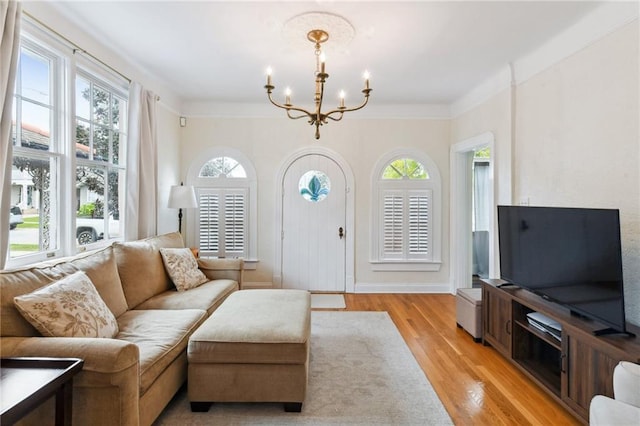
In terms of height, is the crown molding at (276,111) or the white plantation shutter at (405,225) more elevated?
the crown molding at (276,111)

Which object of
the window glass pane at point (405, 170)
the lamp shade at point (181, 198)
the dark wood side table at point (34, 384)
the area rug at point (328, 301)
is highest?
the window glass pane at point (405, 170)

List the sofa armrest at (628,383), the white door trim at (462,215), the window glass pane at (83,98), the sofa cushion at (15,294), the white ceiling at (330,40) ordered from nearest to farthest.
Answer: the sofa armrest at (628,383)
the sofa cushion at (15,294)
the white ceiling at (330,40)
the window glass pane at (83,98)
the white door trim at (462,215)

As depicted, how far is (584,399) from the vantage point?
6.30 feet

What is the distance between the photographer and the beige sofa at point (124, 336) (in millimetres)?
1542

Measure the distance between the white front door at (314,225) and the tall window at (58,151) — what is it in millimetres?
2232

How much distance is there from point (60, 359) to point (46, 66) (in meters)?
2.18

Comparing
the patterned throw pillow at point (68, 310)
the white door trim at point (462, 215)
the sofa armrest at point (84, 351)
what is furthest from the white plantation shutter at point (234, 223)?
the sofa armrest at point (84, 351)

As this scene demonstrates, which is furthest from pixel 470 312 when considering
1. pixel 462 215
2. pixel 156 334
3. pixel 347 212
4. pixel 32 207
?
pixel 32 207

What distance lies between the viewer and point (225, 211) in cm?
475

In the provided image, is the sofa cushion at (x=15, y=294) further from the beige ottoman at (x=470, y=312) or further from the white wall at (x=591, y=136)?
the white wall at (x=591, y=136)

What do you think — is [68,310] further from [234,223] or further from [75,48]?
[234,223]

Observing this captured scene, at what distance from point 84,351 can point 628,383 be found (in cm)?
244

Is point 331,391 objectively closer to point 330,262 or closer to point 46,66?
point 330,262

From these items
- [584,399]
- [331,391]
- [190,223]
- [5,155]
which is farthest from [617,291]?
[190,223]
